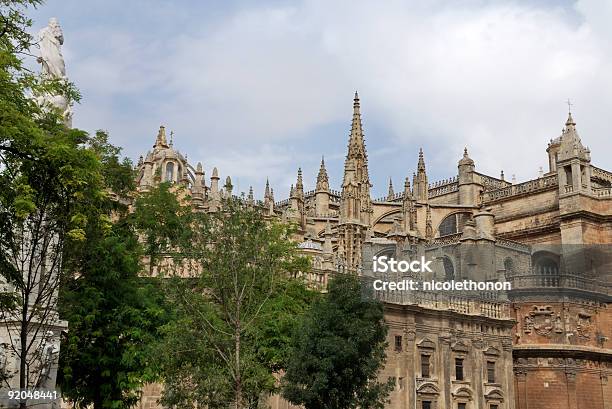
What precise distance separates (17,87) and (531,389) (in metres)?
30.5

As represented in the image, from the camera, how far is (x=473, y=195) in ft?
178

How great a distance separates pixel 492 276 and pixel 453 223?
12.3 metres

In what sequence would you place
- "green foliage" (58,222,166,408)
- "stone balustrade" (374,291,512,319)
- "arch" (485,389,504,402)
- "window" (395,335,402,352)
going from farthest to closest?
"arch" (485,389,504,402) < "stone balustrade" (374,291,512,319) < "window" (395,335,402,352) < "green foliage" (58,222,166,408)

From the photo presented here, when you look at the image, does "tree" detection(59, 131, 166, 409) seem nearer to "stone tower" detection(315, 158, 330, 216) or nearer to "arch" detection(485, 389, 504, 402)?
"arch" detection(485, 389, 504, 402)

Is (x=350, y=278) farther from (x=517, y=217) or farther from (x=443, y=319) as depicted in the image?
(x=517, y=217)

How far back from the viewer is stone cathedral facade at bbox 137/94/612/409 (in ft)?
111

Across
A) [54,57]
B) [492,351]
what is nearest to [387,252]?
[492,351]

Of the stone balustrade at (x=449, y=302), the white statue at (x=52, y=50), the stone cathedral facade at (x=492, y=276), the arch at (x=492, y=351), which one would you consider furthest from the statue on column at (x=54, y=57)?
the arch at (x=492, y=351)

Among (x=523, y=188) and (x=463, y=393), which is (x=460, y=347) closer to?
(x=463, y=393)

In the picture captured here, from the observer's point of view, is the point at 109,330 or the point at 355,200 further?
the point at 355,200

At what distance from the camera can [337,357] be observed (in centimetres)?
2167

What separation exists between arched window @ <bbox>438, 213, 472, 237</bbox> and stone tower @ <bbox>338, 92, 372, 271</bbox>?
1184 cm

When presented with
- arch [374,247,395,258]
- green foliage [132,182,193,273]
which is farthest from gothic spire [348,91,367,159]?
green foliage [132,182,193,273]

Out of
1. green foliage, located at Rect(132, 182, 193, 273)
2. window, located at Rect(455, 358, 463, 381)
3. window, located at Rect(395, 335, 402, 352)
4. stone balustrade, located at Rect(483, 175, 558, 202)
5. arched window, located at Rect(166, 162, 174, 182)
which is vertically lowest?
window, located at Rect(455, 358, 463, 381)
